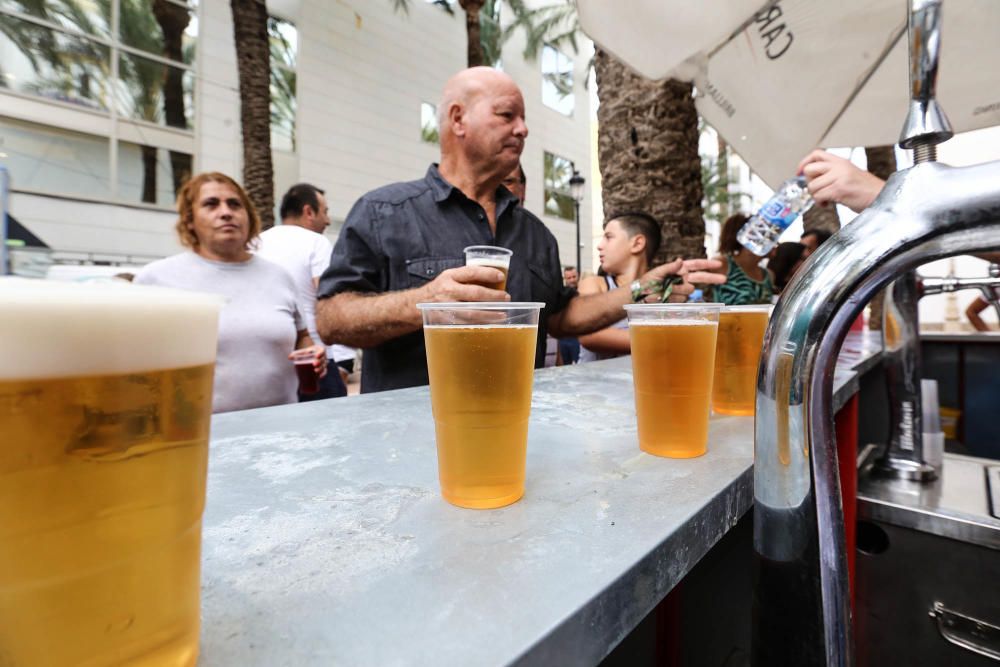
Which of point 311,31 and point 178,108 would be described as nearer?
point 178,108

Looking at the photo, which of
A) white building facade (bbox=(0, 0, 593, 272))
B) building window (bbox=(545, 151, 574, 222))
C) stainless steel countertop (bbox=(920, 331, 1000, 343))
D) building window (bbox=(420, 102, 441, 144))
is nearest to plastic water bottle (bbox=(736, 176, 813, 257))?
stainless steel countertop (bbox=(920, 331, 1000, 343))

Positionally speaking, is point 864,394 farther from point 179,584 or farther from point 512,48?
point 512,48

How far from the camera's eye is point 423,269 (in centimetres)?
230

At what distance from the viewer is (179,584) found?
371 millimetres

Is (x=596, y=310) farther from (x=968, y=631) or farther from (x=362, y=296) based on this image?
(x=968, y=631)

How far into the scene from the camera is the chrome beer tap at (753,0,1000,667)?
0.45 metres

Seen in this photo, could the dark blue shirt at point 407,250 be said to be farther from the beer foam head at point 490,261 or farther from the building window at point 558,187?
the building window at point 558,187

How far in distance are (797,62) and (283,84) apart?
11211 mm

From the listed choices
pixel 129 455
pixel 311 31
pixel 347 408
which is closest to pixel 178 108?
pixel 311 31

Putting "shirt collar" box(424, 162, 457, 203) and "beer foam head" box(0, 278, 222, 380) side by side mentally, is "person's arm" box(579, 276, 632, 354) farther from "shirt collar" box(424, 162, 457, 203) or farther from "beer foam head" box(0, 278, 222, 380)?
"beer foam head" box(0, 278, 222, 380)

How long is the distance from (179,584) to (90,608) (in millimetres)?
54

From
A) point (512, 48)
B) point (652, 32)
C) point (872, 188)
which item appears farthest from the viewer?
point (512, 48)

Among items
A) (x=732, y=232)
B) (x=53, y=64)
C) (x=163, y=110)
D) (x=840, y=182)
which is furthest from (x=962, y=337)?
(x=53, y=64)

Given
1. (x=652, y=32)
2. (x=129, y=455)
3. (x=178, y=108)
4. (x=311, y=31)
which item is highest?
(x=311, y=31)
